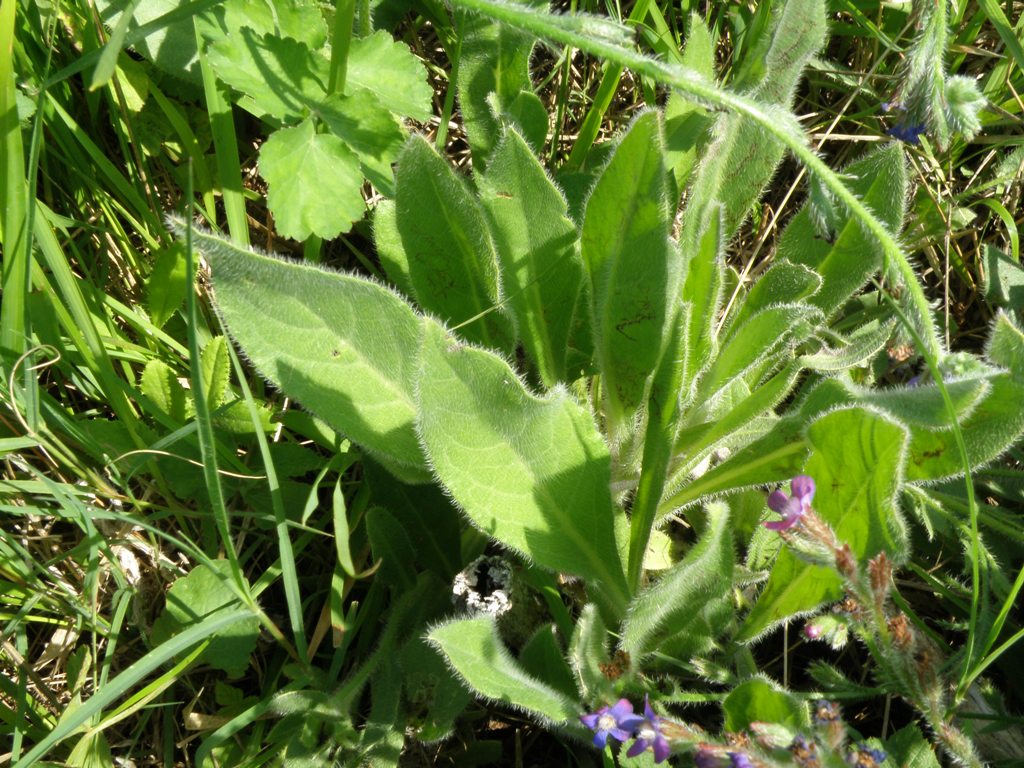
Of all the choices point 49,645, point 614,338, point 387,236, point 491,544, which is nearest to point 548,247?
point 614,338

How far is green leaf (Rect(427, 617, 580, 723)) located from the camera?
→ 1772 mm

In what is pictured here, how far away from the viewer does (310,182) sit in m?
2.19

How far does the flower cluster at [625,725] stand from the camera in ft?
5.37

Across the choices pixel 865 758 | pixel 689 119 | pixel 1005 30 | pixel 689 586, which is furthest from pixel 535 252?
pixel 1005 30

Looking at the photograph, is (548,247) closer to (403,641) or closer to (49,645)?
(403,641)

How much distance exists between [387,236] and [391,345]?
434mm

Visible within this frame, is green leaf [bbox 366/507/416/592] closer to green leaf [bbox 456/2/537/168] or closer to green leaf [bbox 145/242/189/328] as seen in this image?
green leaf [bbox 145/242/189/328]

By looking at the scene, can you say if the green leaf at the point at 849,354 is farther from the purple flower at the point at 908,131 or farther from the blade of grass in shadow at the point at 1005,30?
the blade of grass in shadow at the point at 1005,30

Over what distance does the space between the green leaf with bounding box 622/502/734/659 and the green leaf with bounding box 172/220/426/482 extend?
55 cm

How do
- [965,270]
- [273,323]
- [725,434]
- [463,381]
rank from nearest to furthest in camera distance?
[463,381], [273,323], [725,434], [965,270]

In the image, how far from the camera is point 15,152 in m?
1.89

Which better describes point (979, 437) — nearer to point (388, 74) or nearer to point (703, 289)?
point (703, 289)

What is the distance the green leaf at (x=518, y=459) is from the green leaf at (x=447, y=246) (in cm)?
33

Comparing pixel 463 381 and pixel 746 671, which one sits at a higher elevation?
pixel 463 381
